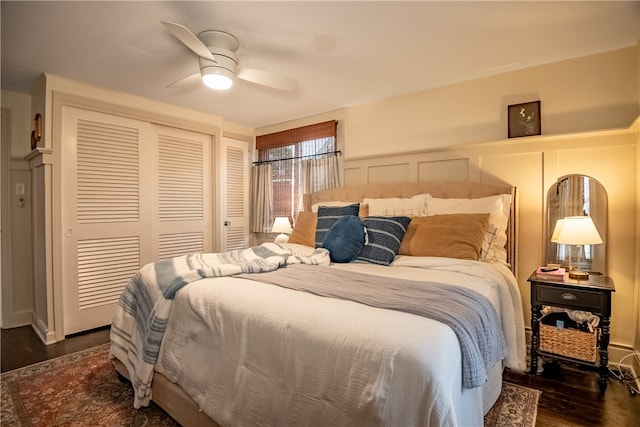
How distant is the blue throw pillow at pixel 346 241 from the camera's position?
2379mm

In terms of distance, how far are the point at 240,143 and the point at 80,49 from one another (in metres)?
2.29

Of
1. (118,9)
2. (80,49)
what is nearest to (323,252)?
(118,9)

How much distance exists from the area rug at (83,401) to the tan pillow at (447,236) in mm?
916

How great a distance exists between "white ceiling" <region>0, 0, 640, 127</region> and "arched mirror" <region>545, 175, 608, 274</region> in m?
1.01

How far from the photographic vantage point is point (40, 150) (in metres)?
2.79

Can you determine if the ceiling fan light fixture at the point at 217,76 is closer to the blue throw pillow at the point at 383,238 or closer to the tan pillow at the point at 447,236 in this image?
the blue throw pillow at the point at 383,238

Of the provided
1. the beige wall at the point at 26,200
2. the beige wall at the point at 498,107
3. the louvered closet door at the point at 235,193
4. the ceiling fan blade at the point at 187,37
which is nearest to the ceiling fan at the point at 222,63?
the ceiling fan blade at the point at 187,37

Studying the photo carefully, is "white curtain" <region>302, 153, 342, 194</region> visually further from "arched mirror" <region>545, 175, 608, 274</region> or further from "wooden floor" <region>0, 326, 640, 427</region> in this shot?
"wooden floor" <region>0, 326, 640, 427</region>

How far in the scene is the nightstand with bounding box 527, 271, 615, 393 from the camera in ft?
6.56

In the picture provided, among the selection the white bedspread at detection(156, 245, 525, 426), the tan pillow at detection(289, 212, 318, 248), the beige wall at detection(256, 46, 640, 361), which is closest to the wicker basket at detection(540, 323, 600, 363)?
the beige wall at detection(256, 46, 640, 361)

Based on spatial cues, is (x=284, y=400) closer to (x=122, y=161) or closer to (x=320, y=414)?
(x=320, y=414)

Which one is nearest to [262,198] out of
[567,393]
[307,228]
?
[307,228]

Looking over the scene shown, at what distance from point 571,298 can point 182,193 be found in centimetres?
378

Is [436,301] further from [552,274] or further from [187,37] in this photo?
[187,37]
